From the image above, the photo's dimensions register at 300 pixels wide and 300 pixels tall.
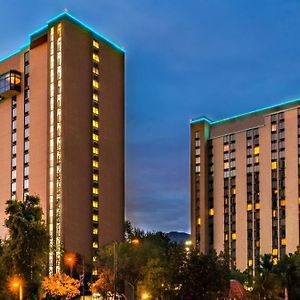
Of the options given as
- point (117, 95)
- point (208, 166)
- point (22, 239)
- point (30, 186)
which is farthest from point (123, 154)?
point (22, 239)

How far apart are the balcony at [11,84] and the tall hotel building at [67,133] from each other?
218 millimetres

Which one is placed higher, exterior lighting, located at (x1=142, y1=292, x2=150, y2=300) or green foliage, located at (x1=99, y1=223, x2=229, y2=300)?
green foliage, located at (x1=99, y1=223, x2=229, y2=300)

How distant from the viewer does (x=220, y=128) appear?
546ft

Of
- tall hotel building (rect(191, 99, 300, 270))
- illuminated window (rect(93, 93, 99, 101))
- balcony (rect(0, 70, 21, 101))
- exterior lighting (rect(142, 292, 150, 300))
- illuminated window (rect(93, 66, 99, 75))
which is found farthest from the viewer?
tall hotel building (rect(191, 99, 300, 270))

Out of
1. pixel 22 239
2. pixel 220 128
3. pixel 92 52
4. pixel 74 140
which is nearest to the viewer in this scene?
pixel 22 239

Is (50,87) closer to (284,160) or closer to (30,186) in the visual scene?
(30,186)

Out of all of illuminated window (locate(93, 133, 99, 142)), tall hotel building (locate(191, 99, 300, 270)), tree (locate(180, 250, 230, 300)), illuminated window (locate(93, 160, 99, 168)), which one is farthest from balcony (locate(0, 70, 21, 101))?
tree (locate(180, 250, 230, 300))

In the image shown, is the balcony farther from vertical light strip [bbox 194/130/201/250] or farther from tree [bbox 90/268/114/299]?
tree [bbox 90/268/114/299]

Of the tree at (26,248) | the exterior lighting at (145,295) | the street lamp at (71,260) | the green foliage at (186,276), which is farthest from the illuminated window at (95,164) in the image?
the tree at (26,248)

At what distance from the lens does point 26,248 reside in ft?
221

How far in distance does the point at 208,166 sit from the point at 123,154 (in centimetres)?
3453

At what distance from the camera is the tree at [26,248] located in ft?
218

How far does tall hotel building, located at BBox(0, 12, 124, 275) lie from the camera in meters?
124

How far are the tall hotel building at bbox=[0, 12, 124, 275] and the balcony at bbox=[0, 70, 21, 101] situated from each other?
22cm
